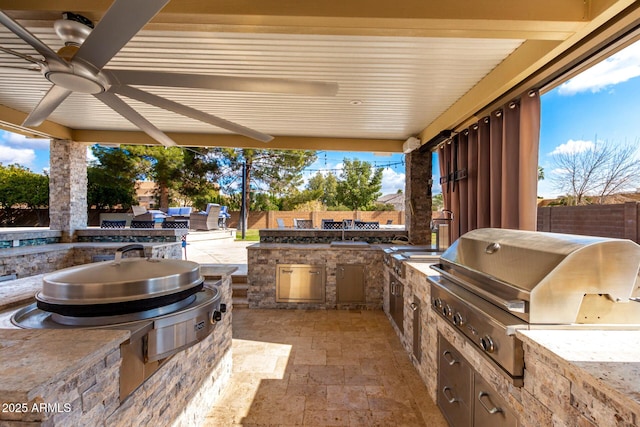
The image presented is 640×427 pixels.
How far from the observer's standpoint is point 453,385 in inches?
77.5

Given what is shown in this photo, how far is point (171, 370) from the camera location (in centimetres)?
164

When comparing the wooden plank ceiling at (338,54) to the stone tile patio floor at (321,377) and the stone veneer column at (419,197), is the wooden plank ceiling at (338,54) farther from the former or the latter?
the stone tile patio floor at (321,377)

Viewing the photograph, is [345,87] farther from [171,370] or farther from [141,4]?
[171,370]

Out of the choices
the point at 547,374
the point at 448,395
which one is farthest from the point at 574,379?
the point at 448,395

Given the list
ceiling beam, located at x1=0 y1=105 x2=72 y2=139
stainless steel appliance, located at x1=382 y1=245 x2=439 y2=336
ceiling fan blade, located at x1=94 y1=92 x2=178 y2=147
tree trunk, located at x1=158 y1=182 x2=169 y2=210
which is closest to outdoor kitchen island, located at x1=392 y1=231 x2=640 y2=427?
stainless steel appliance, located at x1=382 y1=245 x2=439 y2=336

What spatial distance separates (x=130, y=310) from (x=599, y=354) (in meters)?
1.84

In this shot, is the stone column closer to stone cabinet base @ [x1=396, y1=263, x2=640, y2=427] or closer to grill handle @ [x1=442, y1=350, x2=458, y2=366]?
grill handle @ [x1=442, y1=350, x2=458, y2=366]

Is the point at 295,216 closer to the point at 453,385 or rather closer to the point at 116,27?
the point at 453,385

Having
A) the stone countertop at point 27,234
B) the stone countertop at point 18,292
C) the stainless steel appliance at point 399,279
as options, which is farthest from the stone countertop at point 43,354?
the stone countertop at point 27,234

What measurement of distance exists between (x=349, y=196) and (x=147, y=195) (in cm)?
1203

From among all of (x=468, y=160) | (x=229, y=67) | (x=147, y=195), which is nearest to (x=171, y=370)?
(x=229, y=67)

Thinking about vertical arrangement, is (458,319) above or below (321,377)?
above

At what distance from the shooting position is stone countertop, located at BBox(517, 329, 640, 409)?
0.89 metres

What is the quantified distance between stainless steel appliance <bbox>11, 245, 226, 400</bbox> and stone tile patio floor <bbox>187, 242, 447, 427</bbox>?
1251 mm
